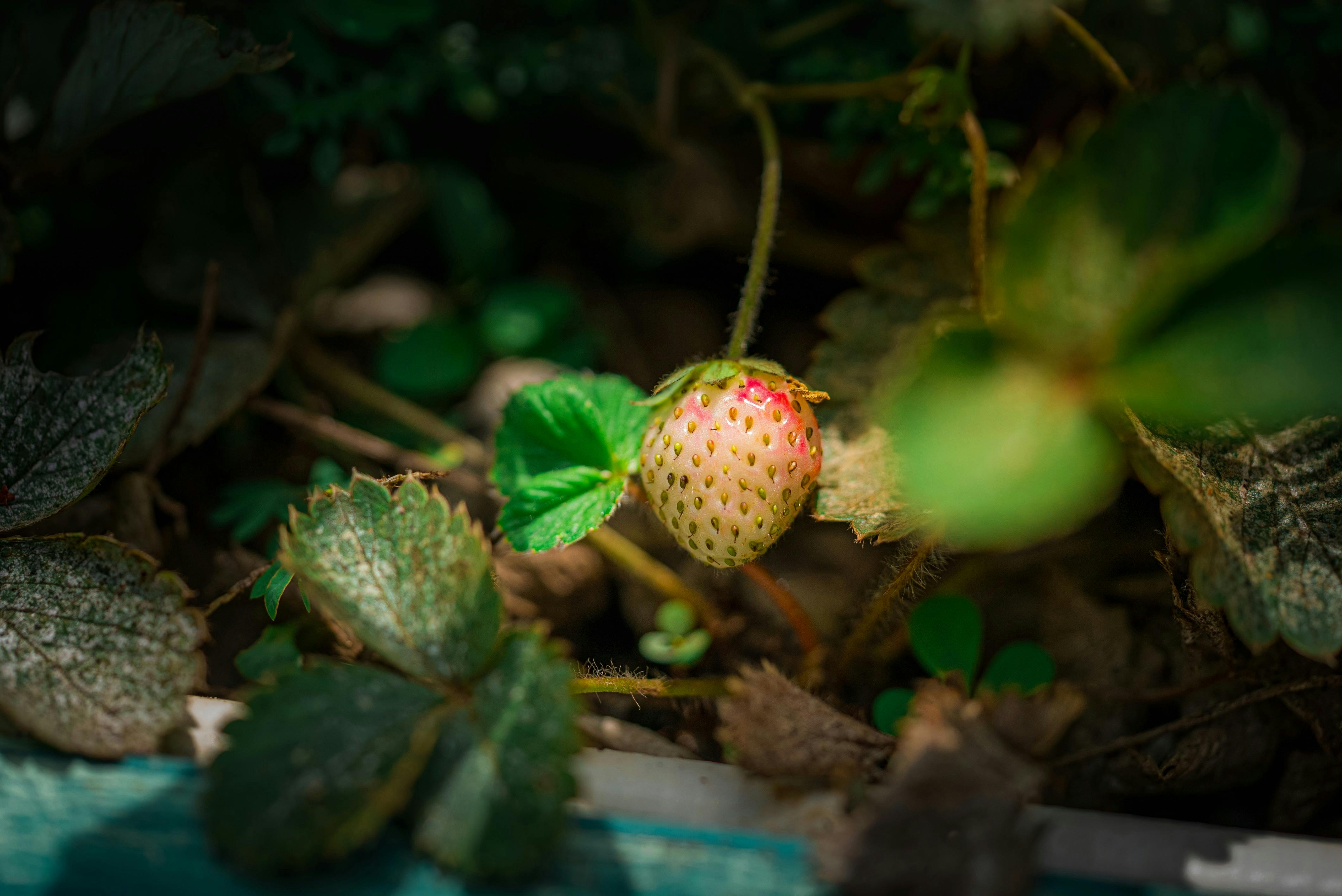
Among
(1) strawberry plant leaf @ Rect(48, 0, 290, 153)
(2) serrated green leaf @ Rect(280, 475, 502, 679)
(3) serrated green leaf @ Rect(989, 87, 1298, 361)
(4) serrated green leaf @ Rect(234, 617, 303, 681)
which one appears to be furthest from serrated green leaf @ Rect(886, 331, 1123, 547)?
(1) strawberry plant leaf @ Rect(48, 0, 290, 153)

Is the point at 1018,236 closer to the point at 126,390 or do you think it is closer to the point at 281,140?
the point at 126,390

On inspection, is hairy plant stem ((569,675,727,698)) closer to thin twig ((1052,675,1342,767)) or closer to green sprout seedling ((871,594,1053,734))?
green sprout seedling ((871,594,1053,734))

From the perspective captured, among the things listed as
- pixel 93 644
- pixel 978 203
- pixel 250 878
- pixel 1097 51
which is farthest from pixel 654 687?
pixel 1097 51

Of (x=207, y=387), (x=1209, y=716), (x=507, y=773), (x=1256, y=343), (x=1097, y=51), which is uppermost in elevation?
(x=1097, y=51)

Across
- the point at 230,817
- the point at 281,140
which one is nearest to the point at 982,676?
the point at 230,817

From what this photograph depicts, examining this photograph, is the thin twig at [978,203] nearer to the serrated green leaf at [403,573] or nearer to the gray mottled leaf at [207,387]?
the serrated green leaf at [403,573]

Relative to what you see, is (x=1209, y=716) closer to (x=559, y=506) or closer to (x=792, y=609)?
(x=792, y=609)
